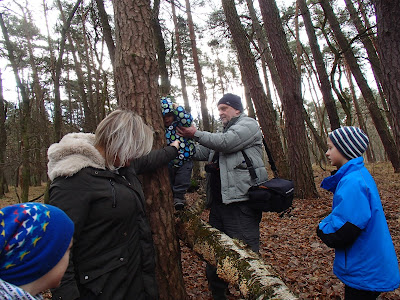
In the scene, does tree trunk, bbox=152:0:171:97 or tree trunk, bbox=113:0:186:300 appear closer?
tree trunk, bbox=113:0:186:300

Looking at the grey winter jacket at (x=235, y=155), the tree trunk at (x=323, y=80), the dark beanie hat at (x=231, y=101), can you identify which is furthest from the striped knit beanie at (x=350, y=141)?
the tree trunk at (x=323, y=80)

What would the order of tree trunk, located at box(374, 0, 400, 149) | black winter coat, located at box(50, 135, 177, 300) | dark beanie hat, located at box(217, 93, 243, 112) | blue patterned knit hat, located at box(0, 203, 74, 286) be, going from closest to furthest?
blue patterned knit hat, located at box(0, 203, 74, 286)
black winter coat, located at box(50, 135, 177, 300)
dark beanie hat, located at box(217, 93, 243, 112)
tree trunk, located at box(374, 0, 400, 149)

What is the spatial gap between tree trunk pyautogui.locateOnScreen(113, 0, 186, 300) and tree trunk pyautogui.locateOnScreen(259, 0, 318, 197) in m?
5.76

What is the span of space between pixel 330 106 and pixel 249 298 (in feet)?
29.7

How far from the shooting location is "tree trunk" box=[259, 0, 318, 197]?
7460mm

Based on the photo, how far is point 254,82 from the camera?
7656 mm

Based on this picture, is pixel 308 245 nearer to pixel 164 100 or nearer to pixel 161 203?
pixel 161 203

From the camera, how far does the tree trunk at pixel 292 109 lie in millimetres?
7460

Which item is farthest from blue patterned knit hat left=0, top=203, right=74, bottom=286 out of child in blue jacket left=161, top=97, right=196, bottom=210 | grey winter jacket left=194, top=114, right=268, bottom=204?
child in blue jacket left=161, top=97, right=196, bottom=210

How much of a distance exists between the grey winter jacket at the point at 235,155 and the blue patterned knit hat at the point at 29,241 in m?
1.76

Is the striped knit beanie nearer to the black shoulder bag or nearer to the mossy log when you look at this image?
the black shoulder bag

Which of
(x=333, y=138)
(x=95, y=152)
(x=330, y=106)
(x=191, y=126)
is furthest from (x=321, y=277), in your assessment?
(x=330, y=106)

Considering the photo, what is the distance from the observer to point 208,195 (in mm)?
2936

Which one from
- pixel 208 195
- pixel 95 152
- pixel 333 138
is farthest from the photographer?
pixel 208 195
